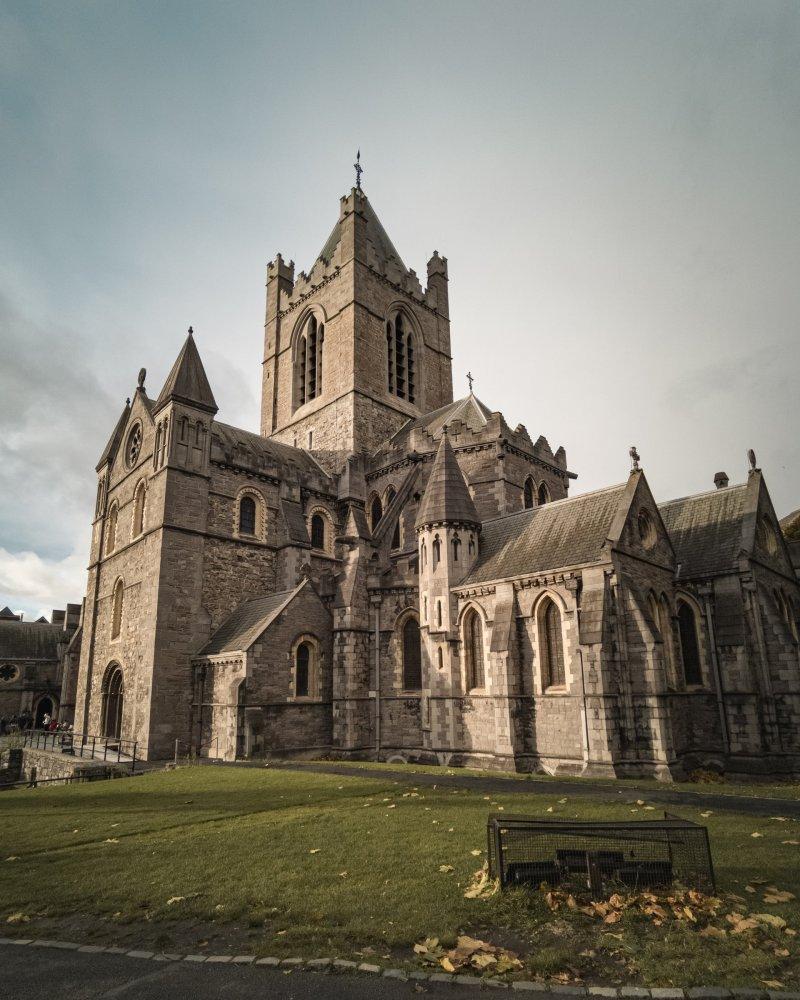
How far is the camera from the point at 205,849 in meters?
9.29

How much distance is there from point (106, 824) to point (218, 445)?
60.1 ft

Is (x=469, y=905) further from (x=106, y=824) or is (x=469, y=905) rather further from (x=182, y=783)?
(x=182, y=783)

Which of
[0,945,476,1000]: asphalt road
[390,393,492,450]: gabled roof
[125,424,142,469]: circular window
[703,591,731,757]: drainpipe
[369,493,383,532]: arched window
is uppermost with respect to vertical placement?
[390,393,492,450]: gabled roof

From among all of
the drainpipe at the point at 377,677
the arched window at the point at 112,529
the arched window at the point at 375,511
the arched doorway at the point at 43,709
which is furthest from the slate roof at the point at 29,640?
the drainpipe at the point at 377,677

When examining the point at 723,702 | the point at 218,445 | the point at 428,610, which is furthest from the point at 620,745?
the point at 218,445

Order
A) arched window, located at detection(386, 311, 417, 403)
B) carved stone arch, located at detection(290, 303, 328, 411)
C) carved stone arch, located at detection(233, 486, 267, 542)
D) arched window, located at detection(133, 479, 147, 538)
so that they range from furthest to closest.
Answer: carved stone arch, located at detection(290, 303, 328, 411) < arched window, located at detection(386, 311, 417, 403) < arched window, located at detection(133, 479, 147, 538) < carved stone arch, located at detection(233, 486, 267, 542)

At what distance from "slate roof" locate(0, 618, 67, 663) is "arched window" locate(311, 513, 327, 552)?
1240 inches

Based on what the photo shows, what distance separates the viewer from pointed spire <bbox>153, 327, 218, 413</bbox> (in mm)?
26531

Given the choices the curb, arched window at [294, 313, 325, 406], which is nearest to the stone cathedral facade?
arched window at [294, 313, 325, 406]

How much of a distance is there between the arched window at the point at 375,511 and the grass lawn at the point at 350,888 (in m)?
19.4

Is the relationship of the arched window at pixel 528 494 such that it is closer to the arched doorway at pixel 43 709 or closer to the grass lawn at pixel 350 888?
the grass lawn at pixel 350 888

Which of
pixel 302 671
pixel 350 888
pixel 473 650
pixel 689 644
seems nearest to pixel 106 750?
pixel 302 671

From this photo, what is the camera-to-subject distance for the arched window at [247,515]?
27.6m

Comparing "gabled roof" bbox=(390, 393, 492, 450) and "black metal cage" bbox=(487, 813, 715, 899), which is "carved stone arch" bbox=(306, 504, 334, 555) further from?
"black metal cage" bbox=(487, 813, 715, 899)
